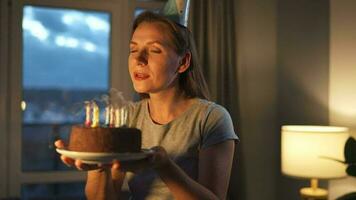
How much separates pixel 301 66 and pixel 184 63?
208cm

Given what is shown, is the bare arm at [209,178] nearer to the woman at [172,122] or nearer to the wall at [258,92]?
the woman at [172,122]

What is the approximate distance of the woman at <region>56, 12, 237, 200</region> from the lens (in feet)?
4.14

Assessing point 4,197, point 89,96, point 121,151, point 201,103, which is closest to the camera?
point 121,151

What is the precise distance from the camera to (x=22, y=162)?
11.2 ft

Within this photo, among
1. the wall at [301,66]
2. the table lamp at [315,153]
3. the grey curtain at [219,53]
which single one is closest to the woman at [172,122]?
the table lamp at [315,153]

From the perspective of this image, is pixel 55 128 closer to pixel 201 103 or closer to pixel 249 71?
pixel 249 71

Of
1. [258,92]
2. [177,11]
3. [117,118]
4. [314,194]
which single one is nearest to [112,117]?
[117,118]

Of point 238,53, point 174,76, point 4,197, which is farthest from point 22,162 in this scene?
point 174,76

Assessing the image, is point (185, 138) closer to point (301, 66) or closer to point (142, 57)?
point (142, 57)

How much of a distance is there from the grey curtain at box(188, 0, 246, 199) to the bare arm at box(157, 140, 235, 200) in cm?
218

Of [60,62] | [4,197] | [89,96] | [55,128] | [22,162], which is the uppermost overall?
[60,62]

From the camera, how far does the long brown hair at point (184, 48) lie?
1.33 meters

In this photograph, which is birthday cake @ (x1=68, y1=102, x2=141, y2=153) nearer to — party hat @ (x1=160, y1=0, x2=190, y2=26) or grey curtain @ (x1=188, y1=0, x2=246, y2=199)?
party hat @ (x1=160, y1=0, x2=190, y2=26)

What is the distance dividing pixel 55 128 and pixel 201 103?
2.35 metres
